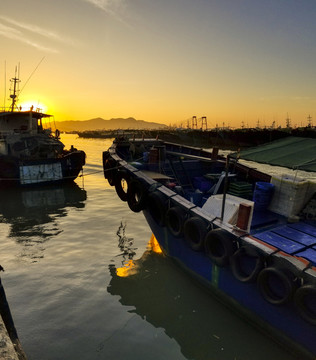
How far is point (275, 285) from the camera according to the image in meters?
4.86

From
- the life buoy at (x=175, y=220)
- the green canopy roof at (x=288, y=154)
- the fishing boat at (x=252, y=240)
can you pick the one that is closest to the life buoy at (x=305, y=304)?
the fishing boat at (x=252, y=240)

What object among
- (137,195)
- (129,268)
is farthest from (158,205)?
(129,268)

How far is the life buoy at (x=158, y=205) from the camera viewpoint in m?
7.61

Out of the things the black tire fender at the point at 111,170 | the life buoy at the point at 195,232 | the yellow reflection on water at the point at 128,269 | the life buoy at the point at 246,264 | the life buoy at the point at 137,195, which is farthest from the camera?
the black tire fender at the point at 111,170

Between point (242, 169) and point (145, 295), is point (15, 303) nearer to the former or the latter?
point (145, 295)

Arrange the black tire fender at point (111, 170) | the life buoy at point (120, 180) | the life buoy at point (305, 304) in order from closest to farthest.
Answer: the life buoy at point (305, 304)
the life buoy at point (120, 180)
the black tire fender at point (111, 170)

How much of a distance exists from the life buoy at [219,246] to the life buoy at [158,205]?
194cm

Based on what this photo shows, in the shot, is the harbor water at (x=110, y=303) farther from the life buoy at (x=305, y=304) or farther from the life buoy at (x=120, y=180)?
the life buoy at (x=120, y=180)

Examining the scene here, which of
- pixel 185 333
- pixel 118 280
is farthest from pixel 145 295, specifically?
pixel 185 333

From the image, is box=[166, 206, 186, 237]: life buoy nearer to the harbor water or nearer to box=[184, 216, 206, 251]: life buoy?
box=[184, 216, 206, 251]: life buoy

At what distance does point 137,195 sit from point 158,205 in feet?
4.43

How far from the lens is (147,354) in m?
5.21

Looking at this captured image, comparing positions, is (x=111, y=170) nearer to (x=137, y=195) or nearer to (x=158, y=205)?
(x=137, y=195)

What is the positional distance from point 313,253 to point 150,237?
21.8 feet
